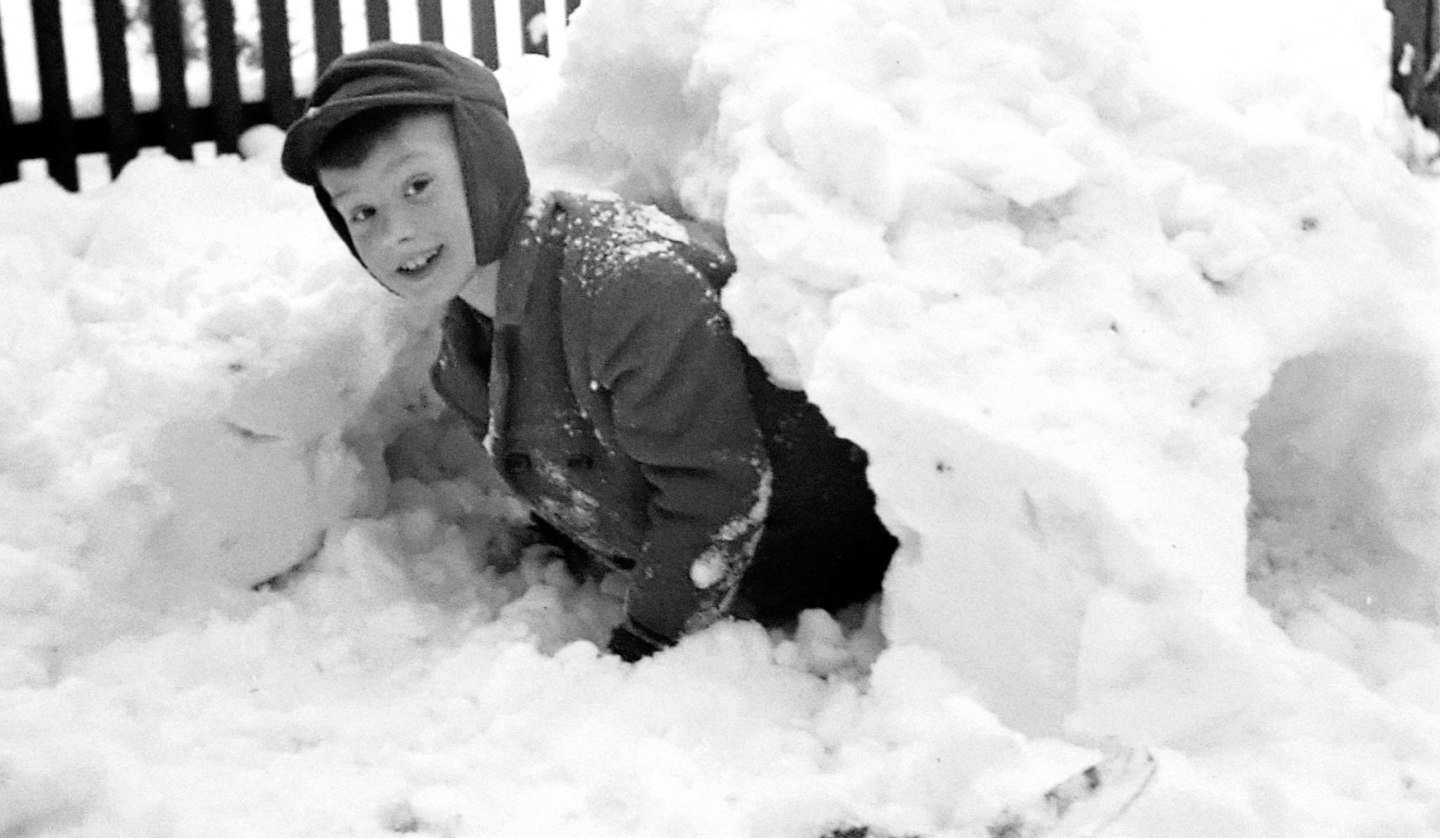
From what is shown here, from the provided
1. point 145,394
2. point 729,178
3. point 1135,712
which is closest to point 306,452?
point 145,394

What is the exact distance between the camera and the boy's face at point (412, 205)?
6.68 ft

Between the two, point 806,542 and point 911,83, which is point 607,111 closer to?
point 911,83

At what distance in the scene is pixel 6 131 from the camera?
316 centimetres

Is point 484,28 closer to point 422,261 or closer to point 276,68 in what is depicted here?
point 276,68

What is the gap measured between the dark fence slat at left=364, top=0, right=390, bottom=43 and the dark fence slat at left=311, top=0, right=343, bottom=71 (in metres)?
0.11

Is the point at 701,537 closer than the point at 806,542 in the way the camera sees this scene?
Yes

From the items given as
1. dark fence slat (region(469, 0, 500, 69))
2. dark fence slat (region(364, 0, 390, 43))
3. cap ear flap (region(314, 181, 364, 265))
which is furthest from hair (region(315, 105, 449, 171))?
dark fence slat (region(469, 0, 500, 69))

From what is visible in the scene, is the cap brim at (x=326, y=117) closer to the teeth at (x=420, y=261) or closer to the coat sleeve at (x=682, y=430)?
the teeth at (x=420, y=261)

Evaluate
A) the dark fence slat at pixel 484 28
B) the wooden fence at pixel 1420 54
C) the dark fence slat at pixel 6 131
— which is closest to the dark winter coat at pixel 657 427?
the dark fence slat at pixel 6 131

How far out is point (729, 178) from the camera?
2186 mm

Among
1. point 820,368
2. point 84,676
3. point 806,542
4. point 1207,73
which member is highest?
point 1207,73

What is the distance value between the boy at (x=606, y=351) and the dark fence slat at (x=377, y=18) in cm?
169

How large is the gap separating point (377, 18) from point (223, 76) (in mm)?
530

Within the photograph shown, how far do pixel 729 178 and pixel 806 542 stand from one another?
2.04 ft
